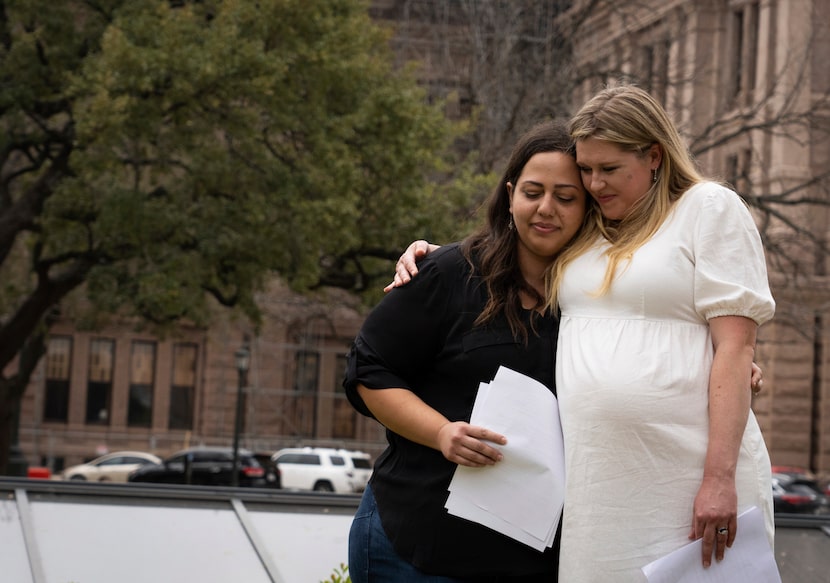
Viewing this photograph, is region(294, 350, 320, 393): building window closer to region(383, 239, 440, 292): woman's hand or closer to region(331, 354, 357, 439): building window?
region(331, 354, 357, 439): building window

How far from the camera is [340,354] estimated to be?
46531 mm

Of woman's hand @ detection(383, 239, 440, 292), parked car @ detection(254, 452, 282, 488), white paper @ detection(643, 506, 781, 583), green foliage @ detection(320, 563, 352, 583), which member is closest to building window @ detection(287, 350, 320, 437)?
parked car @ detection(254, 452, 282, 488)

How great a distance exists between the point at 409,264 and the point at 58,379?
42917 millimetres

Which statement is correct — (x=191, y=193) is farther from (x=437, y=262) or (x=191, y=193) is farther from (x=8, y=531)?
(x=437, y=262)

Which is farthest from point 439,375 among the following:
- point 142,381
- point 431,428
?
point 142,381

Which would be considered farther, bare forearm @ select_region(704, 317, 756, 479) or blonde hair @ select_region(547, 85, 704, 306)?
blonde hair @ select_region(547, 85, 704, 306)

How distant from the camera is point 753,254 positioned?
10.7 feet

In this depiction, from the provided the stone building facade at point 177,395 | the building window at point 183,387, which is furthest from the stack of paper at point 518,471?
the building window at point 183,387

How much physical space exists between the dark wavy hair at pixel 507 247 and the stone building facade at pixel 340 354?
27.9 m

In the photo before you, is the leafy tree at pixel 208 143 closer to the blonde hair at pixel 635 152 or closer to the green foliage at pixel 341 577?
the green foliage at pixel 341 577

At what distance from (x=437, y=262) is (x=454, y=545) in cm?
78

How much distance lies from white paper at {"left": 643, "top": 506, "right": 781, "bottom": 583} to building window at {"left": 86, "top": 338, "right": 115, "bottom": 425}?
142 feet

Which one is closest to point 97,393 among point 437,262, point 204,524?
point 204,524

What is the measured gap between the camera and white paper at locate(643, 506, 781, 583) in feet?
10.4
